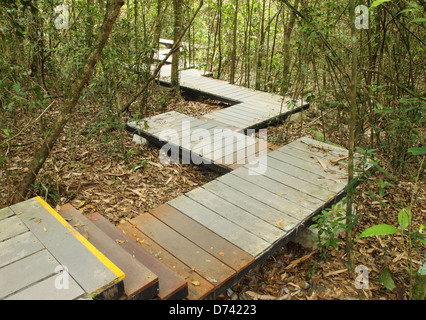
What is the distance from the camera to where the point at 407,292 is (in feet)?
9.04

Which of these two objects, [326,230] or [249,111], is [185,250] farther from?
[249,111]

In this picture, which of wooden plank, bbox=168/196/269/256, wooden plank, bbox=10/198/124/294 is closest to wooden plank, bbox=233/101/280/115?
wooden plank, bbox=168/196/269/256

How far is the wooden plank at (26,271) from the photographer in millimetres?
1724

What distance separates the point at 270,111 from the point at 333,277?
3323 millimetres

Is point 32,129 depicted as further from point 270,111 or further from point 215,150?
point 270,111

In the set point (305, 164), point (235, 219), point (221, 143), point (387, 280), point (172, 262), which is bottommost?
point (387, 280)

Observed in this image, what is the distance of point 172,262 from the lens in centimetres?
249

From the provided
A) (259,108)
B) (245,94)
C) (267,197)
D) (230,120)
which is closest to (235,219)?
(267,197)

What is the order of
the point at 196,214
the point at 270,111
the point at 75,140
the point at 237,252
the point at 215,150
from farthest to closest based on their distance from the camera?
the point at 270,111 → the point at 75,140 → the point at 215,150 → the point at 196,214 → the point at 237,252

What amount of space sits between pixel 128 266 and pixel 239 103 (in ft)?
14.9

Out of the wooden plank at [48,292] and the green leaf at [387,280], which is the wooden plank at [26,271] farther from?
the green leaf at [387,280]

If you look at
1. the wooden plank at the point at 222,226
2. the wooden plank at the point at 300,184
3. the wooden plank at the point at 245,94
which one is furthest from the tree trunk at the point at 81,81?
the wooden plank at the point at 245,94

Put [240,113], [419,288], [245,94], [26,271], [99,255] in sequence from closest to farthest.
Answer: [26,271]
[99,255]
[419,288]
[240,113]
[245,94]

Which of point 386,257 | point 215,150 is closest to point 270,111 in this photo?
point 215,150
